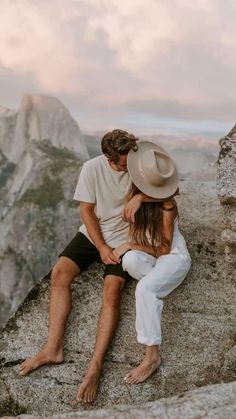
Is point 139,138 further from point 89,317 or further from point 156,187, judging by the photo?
point 89,317

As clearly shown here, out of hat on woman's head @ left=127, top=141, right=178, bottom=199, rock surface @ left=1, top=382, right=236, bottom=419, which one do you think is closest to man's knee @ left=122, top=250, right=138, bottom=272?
hat on woman's head @ left=127, top=141, right=178, bottom=199

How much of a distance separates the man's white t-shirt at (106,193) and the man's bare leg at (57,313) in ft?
2.55

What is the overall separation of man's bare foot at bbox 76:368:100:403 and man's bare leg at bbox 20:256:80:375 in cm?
64

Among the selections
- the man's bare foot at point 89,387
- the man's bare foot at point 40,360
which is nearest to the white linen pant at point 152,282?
the man's bare foot at point 89,387

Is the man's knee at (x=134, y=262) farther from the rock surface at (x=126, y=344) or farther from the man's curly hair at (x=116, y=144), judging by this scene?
the man's curly hair at (x=116, y=144)

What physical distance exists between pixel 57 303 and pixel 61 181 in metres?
168

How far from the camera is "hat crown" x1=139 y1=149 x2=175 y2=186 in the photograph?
8.53 m

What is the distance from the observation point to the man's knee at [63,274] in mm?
8992

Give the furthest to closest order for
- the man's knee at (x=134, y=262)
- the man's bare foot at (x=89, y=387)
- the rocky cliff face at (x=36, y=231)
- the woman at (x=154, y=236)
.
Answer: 1. the rocky cliff face at (x=36, y=231)
2. the man's knee at (x=134, y=262)
3. the woman at (x=154, y=236)
4. the man's bare foot at (x=89, y=387)

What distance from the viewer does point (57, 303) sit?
29.2 feet

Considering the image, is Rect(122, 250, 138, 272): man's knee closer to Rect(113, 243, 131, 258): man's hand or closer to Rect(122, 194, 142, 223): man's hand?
Rect(113, 243, 131, 258): man's hand

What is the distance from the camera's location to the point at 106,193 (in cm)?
912

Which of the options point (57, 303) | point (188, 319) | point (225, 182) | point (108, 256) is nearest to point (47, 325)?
point (57, 303)

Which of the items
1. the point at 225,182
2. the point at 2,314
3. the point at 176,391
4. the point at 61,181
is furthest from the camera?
the point at 61,181
